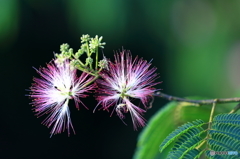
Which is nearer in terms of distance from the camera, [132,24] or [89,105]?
[132,24]

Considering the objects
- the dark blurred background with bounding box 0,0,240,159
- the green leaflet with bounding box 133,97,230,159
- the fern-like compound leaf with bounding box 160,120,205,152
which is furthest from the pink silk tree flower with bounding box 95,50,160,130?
the dark blurred background with bounding box 0,0,240,159

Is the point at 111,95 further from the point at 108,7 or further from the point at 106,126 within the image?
the point at 106,126

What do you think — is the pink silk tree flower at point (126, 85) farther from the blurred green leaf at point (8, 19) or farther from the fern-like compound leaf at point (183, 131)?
the blurred green leaf at point (8, 19)

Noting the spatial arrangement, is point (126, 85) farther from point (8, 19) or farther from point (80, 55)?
point (8, 19)

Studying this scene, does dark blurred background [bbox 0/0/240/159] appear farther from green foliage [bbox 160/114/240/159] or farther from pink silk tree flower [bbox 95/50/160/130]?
green foliage [bbox 160/114/240/159]

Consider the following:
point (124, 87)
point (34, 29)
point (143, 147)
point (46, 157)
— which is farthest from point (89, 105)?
point (124, 87)

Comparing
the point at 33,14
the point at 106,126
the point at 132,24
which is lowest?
the point at 106,126
